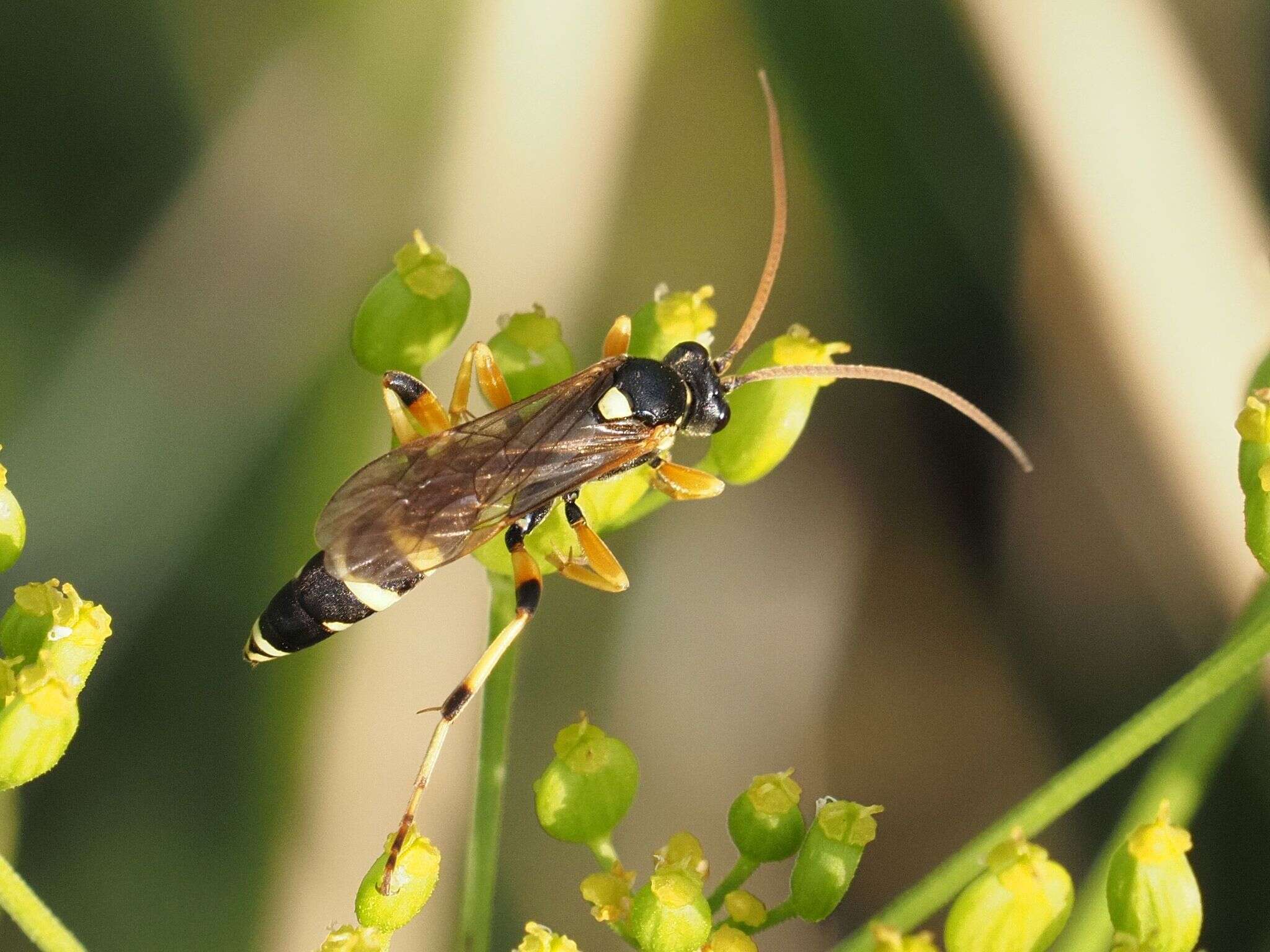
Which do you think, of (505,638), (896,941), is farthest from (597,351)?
(896,941)

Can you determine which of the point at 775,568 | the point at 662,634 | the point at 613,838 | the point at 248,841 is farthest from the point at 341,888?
the point at 775,568

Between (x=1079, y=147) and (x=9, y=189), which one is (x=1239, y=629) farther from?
(x=9, y=189)

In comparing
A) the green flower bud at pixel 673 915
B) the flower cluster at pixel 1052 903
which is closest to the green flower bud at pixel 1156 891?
the flower cluster at pixel 1052 903

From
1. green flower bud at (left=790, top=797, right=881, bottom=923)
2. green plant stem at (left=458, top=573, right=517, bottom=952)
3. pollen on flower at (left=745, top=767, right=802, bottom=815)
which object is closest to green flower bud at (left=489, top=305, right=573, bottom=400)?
green plant stem at (left=458, top=573, right=517, bottom=952)

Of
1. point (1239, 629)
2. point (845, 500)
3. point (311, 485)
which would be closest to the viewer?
point (1239, 629)

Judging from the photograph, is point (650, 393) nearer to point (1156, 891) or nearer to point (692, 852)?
point (692, 852)

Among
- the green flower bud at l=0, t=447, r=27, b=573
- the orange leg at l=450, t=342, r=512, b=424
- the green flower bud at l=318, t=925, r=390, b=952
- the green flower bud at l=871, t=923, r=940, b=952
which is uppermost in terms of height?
the orange leg at l=450, t=342, r=512, b=424

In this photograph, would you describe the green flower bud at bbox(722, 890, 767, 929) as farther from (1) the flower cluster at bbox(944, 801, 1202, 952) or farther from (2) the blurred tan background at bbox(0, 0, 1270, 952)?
(2) the blurred tan background at bbox(0, 0, 1270, 952)
